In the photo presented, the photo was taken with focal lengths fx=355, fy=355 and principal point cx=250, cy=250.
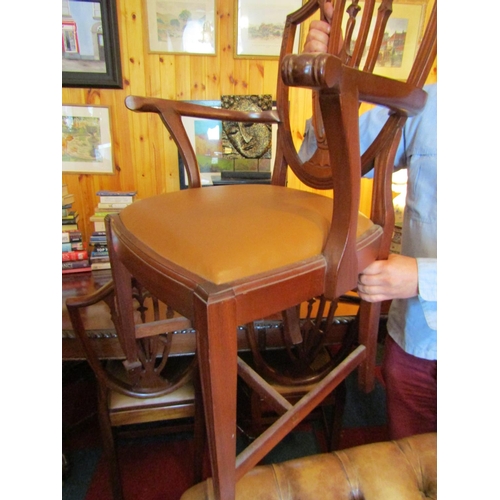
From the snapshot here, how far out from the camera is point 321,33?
0.81 meters

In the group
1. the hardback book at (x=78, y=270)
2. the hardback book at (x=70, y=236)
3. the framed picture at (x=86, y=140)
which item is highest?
the framed picture at (x=86, y=140)

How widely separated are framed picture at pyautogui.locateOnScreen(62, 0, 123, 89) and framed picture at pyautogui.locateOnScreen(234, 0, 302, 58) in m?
0.62

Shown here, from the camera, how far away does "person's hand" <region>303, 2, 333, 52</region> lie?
797mm

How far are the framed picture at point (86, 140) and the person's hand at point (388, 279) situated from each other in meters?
1.73

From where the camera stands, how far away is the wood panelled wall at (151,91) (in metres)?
1.82

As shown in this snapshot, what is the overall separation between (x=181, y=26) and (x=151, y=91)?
35cm

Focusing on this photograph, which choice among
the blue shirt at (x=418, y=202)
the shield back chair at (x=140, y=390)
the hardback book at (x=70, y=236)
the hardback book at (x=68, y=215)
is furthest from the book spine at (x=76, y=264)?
the blue shirt at (x=418, y=202)

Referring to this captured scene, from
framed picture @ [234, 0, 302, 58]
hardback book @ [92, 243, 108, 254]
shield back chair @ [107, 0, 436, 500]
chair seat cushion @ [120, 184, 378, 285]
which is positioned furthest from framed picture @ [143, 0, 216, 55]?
chair seat cushion @ [120, 184, 378, 285]

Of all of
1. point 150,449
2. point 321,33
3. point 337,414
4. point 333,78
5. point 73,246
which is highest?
point 321,33

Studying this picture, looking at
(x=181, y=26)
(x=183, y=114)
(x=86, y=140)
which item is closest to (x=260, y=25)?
(x=181, y=26)

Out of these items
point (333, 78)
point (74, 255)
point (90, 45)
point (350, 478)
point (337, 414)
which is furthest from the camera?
point (90, 45)

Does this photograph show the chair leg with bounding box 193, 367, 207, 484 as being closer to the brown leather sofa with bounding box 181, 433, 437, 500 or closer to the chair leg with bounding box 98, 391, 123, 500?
the chair leg with bounding box 98, 391, 123, 500

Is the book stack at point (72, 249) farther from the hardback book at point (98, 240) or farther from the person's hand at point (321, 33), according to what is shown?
the person's hand at point (321, 33)

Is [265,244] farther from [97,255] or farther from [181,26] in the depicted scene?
[181,26]
